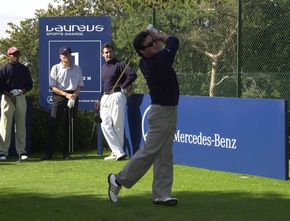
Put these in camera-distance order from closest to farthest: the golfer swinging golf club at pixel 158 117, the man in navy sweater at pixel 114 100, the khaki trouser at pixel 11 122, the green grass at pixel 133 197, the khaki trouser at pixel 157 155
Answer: the green grass at pixel 133 197
the golfer swinging golf club at pixel 158 117
the khaki trouser at pixel 157 155
the man in navy sweater at pixel 114 100
the khaki trouser at pixel 11 122

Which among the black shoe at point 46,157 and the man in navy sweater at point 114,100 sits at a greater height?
the man in navy sweater at point 114,100

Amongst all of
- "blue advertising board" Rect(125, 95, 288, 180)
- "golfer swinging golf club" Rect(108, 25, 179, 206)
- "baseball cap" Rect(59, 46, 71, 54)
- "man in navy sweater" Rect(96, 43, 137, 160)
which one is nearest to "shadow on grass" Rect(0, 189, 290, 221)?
"golfer swinging golf club" Rect(108, 25, 179, 206)

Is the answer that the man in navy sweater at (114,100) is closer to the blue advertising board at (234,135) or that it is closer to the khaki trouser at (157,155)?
the blue advertising board at (234,135)

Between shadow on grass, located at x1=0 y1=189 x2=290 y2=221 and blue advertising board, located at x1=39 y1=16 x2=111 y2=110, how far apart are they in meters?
5.08

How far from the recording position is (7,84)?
13.7 m

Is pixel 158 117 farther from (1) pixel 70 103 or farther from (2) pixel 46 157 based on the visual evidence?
(2) pixel 46 157

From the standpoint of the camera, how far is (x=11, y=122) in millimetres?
13938

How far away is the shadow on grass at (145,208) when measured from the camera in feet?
26.7

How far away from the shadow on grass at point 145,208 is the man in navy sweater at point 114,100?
405 cm

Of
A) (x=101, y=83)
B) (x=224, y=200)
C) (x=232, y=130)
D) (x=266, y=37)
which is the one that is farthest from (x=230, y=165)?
(x=266, y=37)

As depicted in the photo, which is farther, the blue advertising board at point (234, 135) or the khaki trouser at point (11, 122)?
the khaki trouser at point (11, 122)

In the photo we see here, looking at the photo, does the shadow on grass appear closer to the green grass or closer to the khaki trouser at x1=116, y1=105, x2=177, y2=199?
the green grass

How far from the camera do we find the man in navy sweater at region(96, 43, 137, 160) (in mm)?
13516

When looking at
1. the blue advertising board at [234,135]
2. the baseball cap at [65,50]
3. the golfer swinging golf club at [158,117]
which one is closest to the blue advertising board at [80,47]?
the baseball cap at [65,50]
